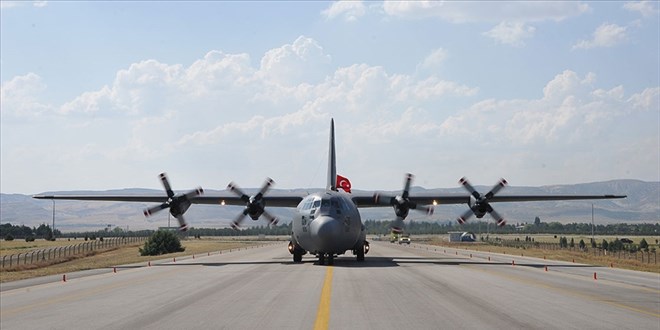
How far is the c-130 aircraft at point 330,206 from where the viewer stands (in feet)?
121

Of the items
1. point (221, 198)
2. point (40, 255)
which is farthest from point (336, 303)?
point (40, 255)

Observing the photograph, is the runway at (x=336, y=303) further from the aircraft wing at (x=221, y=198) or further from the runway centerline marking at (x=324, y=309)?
the aircraft wing at (x=221, y=198)

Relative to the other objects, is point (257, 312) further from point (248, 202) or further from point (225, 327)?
point (248, 202)

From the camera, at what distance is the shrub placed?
77625mm

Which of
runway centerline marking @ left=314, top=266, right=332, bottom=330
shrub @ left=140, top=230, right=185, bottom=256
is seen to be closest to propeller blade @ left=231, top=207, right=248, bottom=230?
runway centerline marking @ left=314, top=266, right=332, bottom=330

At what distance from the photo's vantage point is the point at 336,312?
1712 cm

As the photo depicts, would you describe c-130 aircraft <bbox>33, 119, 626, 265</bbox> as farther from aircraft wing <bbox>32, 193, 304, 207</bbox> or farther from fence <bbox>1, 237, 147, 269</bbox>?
fence <bbox>1, 237, 147, 269</bbox>

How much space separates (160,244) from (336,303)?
63.7m

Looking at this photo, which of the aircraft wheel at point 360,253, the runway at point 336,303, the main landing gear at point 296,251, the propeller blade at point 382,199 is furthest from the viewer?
the propeller blade at point 382,199

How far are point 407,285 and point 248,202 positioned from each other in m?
21.8

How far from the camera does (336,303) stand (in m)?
19.2

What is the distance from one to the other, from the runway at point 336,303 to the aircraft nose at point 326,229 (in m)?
5.25

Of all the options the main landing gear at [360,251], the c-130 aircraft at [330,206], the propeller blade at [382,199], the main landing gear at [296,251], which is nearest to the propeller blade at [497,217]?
the c-130 aircraft at [330,206]

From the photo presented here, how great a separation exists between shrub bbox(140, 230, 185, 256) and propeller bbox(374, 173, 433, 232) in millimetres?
→ 39098
